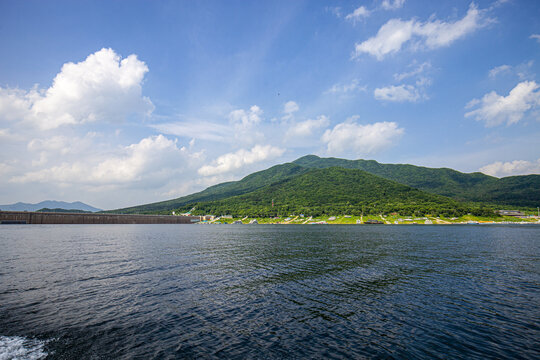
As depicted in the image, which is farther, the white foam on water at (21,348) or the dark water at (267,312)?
the dark water at (267,312)

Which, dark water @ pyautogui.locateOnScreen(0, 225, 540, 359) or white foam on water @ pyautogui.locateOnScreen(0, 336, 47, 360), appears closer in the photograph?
white foam on water @ pyautogui.locateOnScreen(0, 336, 47, 360)

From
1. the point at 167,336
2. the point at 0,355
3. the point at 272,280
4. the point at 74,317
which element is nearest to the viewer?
the point at 0,355

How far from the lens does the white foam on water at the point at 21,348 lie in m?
Answer: 15.6

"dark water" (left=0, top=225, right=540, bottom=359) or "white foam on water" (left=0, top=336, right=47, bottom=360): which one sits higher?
"white foam on water" (left=0, top=336, right=47, bottom=360)

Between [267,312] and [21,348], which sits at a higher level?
[21,348]

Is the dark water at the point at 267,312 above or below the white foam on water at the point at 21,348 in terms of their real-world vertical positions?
below

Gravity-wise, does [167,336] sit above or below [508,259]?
above

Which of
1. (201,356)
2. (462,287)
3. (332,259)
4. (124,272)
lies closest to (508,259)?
(462,287)

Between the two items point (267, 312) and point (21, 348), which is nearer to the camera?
point (21, 348)

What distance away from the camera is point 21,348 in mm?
16562

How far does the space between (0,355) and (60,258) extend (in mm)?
42470

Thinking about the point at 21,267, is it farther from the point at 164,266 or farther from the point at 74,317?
the point at 74,317

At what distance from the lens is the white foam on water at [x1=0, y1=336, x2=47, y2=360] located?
15.6 metres

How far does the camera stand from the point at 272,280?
3547 centimetres
